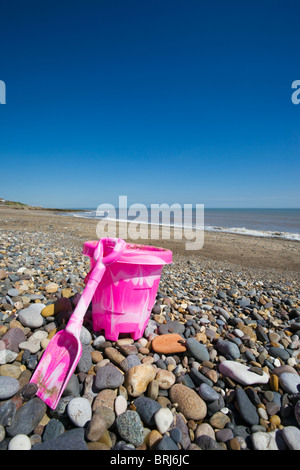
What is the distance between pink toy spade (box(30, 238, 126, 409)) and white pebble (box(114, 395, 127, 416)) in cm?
35

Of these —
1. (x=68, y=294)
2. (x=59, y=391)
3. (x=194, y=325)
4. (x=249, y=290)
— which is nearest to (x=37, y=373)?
(x=59, y=391)

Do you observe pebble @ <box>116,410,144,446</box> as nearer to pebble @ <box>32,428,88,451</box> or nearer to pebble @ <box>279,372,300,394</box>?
pebble @ <box>32,428,88,451</box>

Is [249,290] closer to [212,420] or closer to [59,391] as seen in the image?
[212,420]

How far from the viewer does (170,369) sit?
1847mm

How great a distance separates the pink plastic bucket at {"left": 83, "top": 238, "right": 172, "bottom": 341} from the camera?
70.7 inches

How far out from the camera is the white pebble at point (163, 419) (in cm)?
138

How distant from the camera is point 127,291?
6.16 feet

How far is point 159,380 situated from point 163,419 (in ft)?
0.96

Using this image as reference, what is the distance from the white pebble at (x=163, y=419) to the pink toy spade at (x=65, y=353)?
23.8 inches

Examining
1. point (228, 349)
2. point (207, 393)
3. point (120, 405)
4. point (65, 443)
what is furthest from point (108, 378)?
point (228, 349)

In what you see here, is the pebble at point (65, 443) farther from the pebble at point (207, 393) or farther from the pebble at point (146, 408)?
the pebble at point (207, 393)

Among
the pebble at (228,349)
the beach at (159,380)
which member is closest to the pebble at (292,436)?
the beach at (159,380)

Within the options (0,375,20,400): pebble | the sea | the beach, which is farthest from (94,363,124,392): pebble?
the sea

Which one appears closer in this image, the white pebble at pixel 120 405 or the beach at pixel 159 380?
the beach at pixel 159 380
